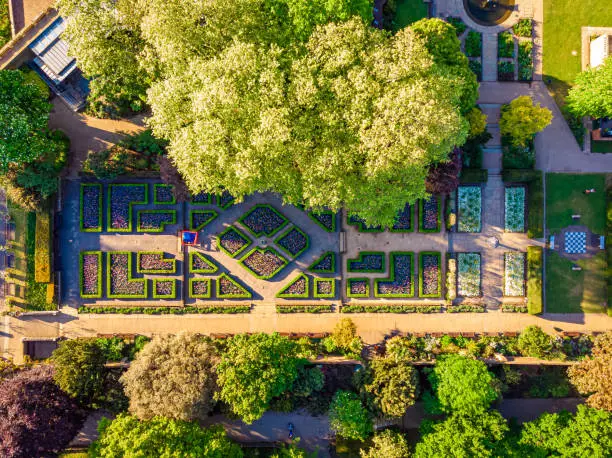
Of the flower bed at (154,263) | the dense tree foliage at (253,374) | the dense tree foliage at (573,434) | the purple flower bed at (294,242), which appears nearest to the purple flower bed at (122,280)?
the flower bed at (154,263)

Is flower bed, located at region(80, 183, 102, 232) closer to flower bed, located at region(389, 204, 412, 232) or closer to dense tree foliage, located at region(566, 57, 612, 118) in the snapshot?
flower bed, located at region(389, 204, 412, 232)

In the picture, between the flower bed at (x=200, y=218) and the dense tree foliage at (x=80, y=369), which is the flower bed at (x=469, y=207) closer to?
the flower bed at (x=200, y=218)

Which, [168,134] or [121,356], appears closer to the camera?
[168,134]

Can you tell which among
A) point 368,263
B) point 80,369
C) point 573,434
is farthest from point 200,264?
point 573,434

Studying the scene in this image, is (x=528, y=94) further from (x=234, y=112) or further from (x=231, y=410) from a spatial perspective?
(x=231, y=410)

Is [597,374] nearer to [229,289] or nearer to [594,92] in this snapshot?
[594,92]

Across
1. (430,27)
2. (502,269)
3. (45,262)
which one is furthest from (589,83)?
(45,262)

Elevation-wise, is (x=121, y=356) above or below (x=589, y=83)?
below
